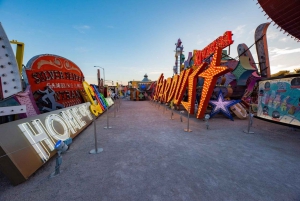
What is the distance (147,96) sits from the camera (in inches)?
1275

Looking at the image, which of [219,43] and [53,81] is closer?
[53,81]

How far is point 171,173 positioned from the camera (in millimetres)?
3281

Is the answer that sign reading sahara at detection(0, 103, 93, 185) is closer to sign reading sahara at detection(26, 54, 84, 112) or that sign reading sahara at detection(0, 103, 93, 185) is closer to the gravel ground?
the gravel ground

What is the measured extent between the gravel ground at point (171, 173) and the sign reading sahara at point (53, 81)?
4408 mm

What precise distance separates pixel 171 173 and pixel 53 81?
994 cm

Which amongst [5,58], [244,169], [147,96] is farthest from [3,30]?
[147,96]

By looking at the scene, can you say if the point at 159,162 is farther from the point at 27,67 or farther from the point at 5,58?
the point at 27,67

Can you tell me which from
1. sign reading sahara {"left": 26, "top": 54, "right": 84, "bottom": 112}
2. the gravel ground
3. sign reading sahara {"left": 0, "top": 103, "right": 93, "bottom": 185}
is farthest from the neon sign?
sign reading sahara {"left": 0, "top": 103, "right": 93, "bottom": 185}

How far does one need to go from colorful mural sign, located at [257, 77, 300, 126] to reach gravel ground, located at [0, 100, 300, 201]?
167 centimetres

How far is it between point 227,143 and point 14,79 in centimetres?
938

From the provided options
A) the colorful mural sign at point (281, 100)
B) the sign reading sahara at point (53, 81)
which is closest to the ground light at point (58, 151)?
the sign reading sahara at point (53, 81)

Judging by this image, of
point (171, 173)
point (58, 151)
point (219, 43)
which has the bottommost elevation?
point (171, 173)

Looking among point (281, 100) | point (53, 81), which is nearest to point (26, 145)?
point (53, 81)

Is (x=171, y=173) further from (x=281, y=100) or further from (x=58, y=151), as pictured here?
(x=281, y=100)
